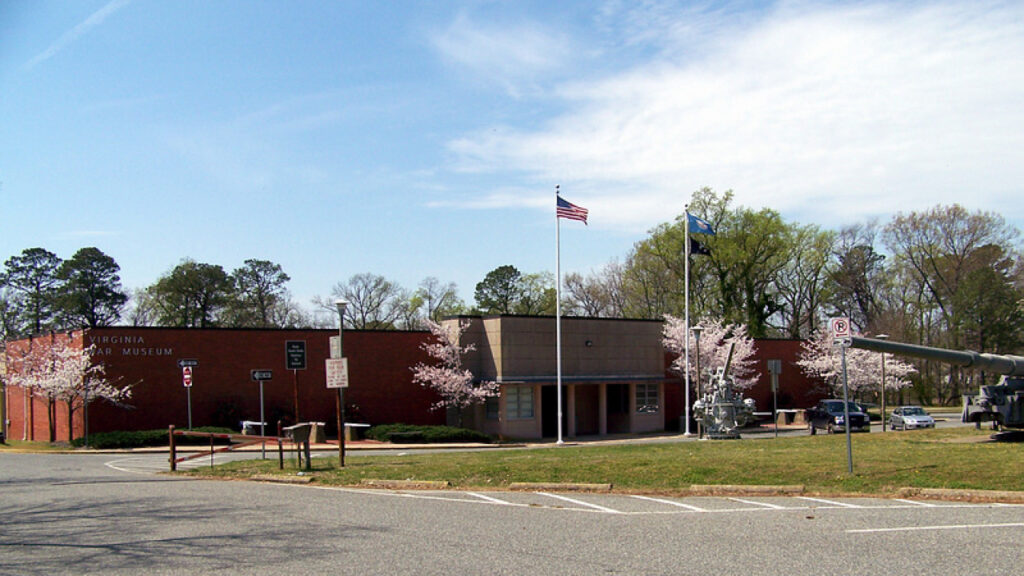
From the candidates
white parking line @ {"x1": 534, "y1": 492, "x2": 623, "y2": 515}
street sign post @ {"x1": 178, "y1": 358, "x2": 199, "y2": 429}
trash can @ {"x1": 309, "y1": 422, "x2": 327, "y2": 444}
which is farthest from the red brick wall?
white parking line @ {"x1": 534, "y1": 492, "x2": 623, "y2": 515}

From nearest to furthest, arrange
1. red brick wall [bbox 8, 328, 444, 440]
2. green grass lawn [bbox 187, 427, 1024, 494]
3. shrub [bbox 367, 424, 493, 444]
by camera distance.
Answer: green grass lawn [bbox 187, 427, 1024, 494]
shrub [bbox 367, 424, 493, 444]
red brick wall [bbox 8, 328, 444, 440]

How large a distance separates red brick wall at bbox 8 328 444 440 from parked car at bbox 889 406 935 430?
66.6 ft

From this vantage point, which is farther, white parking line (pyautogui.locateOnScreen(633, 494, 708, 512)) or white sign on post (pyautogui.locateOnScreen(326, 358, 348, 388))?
white sign on post (pyautogui.locateOnScreen(326, 358, 348, 388))

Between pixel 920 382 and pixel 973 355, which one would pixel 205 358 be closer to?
pixel 973 355

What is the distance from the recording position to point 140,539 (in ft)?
33.9

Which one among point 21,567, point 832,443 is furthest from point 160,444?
point 21,567

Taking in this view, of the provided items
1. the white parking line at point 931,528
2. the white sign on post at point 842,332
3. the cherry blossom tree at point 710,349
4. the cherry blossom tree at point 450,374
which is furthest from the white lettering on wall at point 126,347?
the white parking line at point 931,528

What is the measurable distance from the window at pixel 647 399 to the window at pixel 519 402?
6.97m

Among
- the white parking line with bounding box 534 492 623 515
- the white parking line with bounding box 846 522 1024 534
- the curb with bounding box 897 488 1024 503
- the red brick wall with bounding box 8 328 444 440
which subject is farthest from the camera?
the red brick wall with bounding box 8 328 444 440

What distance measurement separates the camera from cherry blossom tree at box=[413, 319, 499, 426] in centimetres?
3878

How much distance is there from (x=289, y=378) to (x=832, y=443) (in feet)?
73.2

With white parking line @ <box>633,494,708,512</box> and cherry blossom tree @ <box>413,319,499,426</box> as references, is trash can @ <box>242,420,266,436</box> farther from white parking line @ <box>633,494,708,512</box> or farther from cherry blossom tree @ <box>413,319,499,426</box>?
white parking line @ <box>633,494,708,512</box>

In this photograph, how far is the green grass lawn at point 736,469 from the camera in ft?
47.4

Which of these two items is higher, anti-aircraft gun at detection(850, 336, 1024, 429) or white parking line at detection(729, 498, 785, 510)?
anti-aircraft gun at detection(850, 336, 1024, 429)
